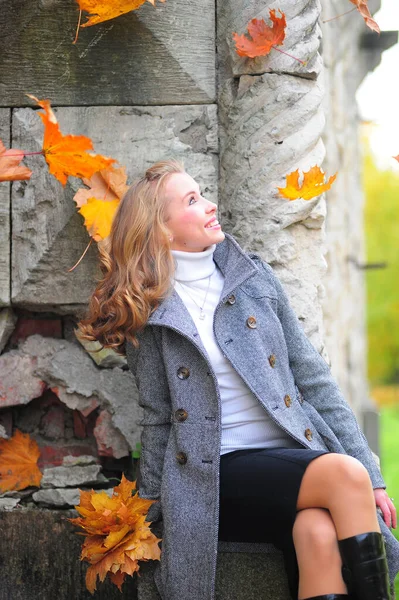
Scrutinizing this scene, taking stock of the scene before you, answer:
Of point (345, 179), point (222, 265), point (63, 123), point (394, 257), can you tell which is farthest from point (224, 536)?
point (394, 257)

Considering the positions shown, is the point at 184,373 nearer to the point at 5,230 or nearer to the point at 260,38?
the point at 5,230

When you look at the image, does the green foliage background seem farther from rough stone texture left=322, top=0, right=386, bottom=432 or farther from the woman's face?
the woman's face

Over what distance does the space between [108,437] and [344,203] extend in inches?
135

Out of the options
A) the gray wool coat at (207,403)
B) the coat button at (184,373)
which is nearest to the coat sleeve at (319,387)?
the gray wool coat at (207,403)

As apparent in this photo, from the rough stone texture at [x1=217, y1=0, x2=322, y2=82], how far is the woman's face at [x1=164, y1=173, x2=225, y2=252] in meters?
0.59

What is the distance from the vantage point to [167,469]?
2271 millimetres

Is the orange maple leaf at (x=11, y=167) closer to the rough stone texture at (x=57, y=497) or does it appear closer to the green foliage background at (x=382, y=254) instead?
the rough stone texture at (x=57, y=497)

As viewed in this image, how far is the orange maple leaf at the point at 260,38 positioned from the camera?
8.77 feet

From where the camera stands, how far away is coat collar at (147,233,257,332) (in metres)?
2.30

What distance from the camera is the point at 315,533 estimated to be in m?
1.99

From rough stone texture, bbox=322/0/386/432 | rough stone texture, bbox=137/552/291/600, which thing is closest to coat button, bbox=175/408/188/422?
rough stone texture, bbox=137/552/291/600

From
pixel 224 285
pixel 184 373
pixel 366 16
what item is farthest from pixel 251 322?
pixel 366 16

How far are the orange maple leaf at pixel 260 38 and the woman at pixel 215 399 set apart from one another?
0.51m

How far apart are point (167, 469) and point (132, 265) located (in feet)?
1.87
